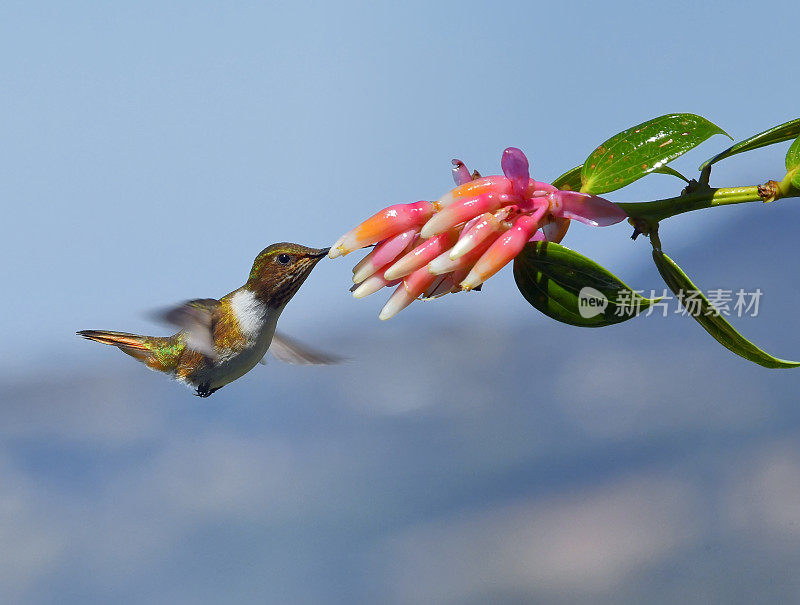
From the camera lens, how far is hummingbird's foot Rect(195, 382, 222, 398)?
116cm

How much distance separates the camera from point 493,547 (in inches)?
883

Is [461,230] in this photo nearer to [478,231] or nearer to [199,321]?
[478,231]

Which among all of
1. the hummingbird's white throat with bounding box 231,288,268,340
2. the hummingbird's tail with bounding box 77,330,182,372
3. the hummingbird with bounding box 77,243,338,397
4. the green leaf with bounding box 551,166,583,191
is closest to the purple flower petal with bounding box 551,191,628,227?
the green leaf with bounding box 551,166,583,191

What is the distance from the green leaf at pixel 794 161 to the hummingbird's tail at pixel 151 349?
33.6 inches

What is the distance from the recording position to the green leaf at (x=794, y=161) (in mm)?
820

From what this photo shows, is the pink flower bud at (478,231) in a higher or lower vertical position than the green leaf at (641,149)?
lower

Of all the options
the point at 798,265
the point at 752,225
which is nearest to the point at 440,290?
the point at 798,265

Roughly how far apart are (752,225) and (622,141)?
30.4 m

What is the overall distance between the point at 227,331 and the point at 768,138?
68 cm

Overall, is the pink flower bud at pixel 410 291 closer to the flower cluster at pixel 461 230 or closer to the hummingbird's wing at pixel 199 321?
the flower cluster at pixel 461 230

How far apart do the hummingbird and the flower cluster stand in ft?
0.58

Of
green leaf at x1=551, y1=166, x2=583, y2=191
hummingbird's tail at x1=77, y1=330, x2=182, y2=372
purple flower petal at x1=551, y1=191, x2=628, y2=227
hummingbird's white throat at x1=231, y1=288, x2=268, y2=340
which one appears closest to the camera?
purple flower petal at x1=551, y1=191, x2=628, y2=227

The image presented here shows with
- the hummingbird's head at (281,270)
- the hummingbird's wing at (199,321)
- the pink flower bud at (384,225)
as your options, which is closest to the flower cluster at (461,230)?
the pink flower bud at (384,225)

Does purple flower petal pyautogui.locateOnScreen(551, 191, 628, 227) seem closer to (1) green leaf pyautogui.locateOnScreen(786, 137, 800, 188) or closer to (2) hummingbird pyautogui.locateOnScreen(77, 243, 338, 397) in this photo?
(1) green leaf pyautogui.locateOnScreen(786, 137, 800, 188)
